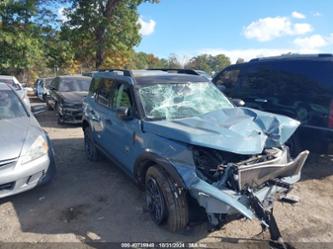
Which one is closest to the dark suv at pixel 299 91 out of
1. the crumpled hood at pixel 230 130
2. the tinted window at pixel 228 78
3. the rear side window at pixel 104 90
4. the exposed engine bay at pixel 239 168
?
the tinted window at pixel 228 78

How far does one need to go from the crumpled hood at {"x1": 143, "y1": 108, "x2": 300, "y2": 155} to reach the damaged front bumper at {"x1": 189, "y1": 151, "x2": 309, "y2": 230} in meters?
0.23

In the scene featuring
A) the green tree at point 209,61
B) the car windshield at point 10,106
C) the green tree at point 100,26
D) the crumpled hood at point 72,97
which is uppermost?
the green tree at point 100,26

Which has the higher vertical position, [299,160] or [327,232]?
[299,160]

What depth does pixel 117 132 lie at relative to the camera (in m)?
4.86

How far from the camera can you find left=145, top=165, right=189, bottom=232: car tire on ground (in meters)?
3.41

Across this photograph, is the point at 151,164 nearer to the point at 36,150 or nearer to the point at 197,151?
the point at 197,151

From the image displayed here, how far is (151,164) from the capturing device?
155 inches

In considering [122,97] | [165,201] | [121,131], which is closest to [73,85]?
[122,97]

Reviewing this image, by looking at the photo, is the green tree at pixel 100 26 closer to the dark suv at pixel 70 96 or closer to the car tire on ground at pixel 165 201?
the dark suv at pixel 70 96

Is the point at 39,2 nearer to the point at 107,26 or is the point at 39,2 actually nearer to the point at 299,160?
the point at 107,26

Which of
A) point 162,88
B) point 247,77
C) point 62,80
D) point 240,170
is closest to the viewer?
point 240,170

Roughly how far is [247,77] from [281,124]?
312 cm

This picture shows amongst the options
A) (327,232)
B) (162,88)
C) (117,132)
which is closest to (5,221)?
(117,132)

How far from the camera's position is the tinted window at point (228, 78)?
7.28 metres
